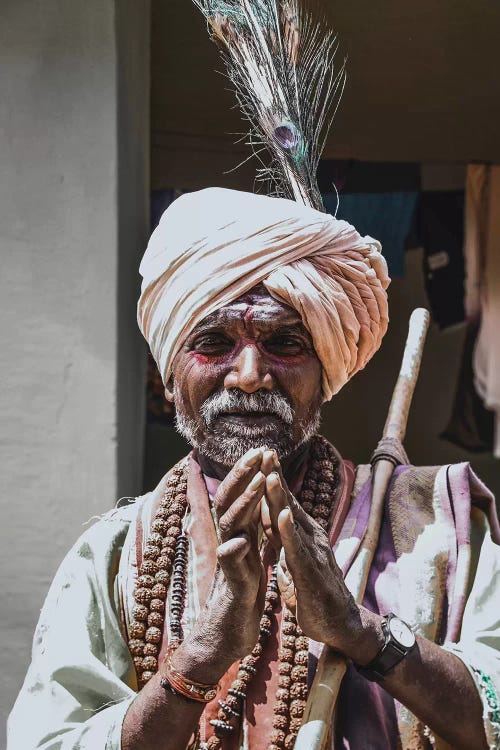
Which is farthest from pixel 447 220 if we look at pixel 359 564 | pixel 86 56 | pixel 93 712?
pixel 93 712

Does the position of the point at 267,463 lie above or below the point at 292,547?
above

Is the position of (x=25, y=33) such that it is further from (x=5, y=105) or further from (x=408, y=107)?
(x=408, y=107)

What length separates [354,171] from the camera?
500cm

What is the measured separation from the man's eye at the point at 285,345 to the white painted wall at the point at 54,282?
120cm

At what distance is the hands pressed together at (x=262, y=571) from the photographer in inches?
82.8

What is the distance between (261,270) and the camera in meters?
2.54

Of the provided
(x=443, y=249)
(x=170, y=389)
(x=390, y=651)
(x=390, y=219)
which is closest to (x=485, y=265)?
(x=443, y=249)

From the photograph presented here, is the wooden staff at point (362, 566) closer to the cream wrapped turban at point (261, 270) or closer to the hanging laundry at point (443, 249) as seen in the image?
the cream wrapped turban at point (261, 270)

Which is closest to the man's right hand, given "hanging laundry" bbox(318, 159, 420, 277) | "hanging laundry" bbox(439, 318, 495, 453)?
"hanging laundry" bbox(318, 159, 420, 277)

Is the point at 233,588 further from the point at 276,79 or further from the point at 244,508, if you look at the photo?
the point at 276,79

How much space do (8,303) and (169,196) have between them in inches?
58.2

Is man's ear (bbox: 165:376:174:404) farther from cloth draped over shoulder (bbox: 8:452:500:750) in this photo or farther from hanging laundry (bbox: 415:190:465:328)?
hanging laundry (bbox: 415:190:465:328)

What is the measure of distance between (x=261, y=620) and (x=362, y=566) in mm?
242

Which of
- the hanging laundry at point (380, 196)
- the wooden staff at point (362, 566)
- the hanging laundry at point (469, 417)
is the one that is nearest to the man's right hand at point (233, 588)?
the wooden staff at point (362, 566)
